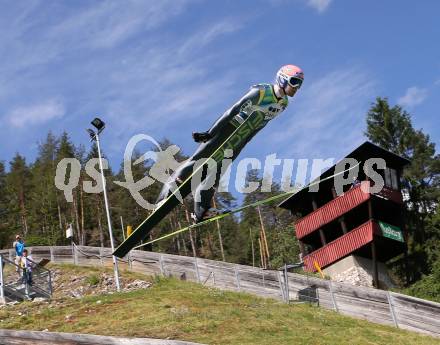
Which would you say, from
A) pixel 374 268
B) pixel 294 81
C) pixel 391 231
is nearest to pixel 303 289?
pixel 294 81

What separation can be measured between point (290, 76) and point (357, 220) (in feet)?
83.9

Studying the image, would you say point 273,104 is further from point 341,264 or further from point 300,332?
point 341,264

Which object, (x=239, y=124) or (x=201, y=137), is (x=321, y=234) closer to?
(x=239, y=124)

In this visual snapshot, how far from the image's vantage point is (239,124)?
11836 mm

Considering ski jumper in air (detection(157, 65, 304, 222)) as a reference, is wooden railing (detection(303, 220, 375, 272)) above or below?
above

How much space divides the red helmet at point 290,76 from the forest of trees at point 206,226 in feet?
87.2

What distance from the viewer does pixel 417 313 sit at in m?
17.2

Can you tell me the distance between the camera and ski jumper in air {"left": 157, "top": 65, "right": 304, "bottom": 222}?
11758mm

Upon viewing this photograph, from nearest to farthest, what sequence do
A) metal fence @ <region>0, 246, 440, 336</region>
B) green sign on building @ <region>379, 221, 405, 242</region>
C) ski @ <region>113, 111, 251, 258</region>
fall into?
ski @ <region>113, 111, 251, 258</region>, metal fence @ <region>0, 246, 440, 336</region>, green sign on building @ <region>379, 221, 405, 242</region>

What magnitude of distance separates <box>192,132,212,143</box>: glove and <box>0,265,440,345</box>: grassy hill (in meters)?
3.69

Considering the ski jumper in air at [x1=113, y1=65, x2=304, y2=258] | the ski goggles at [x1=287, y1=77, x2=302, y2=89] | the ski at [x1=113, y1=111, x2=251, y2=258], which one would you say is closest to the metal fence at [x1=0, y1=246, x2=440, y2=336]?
the ski at [x1=113, y1=111, x2=251, y2=258]

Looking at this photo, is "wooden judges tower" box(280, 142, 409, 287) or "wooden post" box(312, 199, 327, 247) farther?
"wooden post" box(312, 199, 327, 247)

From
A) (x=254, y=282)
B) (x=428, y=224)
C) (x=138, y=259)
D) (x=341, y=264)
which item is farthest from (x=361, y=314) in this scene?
(x=428, y=224)

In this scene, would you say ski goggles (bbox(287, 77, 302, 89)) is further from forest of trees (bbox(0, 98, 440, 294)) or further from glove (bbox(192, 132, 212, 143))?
forest of trees (bbox(0, 98, 440, 294))
